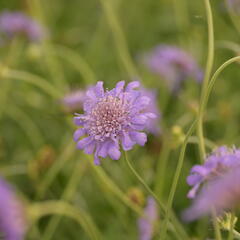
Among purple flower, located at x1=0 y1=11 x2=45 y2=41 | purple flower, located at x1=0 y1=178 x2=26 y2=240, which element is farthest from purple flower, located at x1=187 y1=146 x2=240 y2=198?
purple flower, located at x1=0 y1=11 x2=45 y2=41

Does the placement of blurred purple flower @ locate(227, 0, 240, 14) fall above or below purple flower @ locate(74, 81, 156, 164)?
above

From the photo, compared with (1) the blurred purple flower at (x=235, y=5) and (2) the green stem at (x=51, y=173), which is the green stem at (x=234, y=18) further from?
(2) the green stem at (x=51, y=173)

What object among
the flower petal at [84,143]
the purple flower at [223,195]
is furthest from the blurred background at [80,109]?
the purple flower at [223,195]

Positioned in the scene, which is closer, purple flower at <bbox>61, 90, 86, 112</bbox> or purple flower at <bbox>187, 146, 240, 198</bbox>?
purple flower at <bbox>187, 146, 240, 198</bbox>

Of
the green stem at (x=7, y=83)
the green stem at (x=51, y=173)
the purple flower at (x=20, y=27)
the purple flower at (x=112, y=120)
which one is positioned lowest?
the purple flower at (x=112, y=120)

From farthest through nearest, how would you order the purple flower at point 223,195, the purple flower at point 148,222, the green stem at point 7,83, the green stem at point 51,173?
the green stem at point 7,83 → the green stem at point 51,173 → the purple flower at point 148,222 → the purple flower at point 223,195

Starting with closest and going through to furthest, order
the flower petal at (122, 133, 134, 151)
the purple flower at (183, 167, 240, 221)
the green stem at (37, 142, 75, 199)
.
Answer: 1. the purple flower at (183, 167, 240, 221)
2. the flower petal at (122, 133, 134, 151)
3. the green stem at (37, 142, 75, 199)

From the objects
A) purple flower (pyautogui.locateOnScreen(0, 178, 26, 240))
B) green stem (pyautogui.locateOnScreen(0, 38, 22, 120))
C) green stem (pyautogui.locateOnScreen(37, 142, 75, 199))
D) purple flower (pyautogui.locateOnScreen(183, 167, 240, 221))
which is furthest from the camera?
green stem (pyautogui.locateOnScreen(0, 38, 22, 120))

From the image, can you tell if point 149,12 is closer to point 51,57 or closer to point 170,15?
point 170,15

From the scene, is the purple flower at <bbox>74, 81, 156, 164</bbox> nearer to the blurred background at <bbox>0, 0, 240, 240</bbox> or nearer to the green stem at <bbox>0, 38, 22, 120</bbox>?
the blurred background at <bbox>0, 0, 240, 240</bbox>
